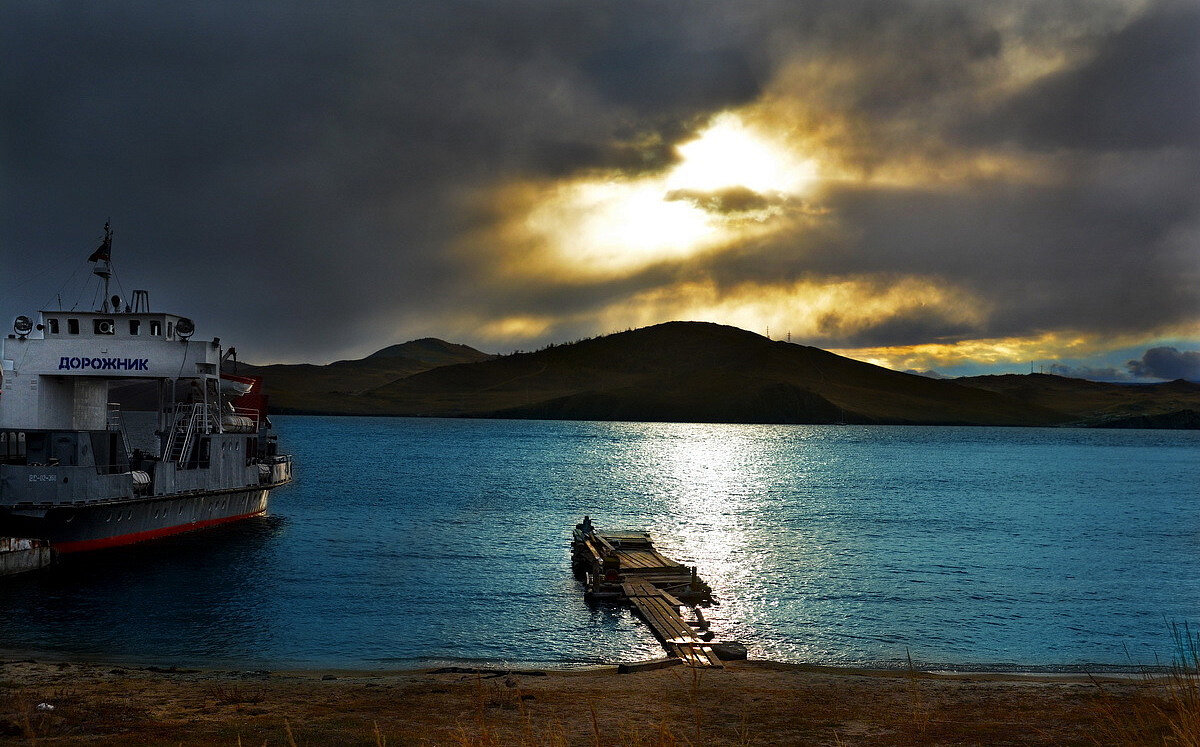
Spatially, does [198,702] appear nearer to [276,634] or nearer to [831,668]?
[276,634]

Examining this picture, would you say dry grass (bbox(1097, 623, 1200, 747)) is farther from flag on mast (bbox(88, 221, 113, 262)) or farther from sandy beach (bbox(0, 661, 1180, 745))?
flag on mast (bbox(88, 221, 113, 262))

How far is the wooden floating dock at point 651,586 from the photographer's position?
26.0 metres

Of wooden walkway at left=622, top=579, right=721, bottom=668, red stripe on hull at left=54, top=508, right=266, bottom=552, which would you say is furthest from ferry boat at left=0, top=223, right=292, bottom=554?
wooden walkway at left=622, top=579, right=721, bottom=668

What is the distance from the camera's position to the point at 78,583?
35.2 metres

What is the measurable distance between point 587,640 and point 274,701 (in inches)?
443

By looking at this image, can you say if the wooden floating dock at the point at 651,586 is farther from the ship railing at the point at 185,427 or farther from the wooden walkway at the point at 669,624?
the ship railing at the point at 185,427

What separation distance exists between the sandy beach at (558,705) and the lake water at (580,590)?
296 centimetres

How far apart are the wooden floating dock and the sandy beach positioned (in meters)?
2.22

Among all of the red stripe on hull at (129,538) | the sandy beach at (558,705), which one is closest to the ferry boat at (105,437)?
the red stripe on hull at (129,538)

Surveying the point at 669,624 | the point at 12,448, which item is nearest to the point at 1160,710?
the point at 669,624

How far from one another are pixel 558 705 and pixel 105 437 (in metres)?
31.9

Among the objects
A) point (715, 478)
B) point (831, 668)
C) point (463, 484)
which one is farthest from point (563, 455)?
point (831, 668)

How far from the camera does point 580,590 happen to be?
36.0m

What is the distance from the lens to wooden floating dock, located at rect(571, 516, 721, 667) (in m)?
26.0
